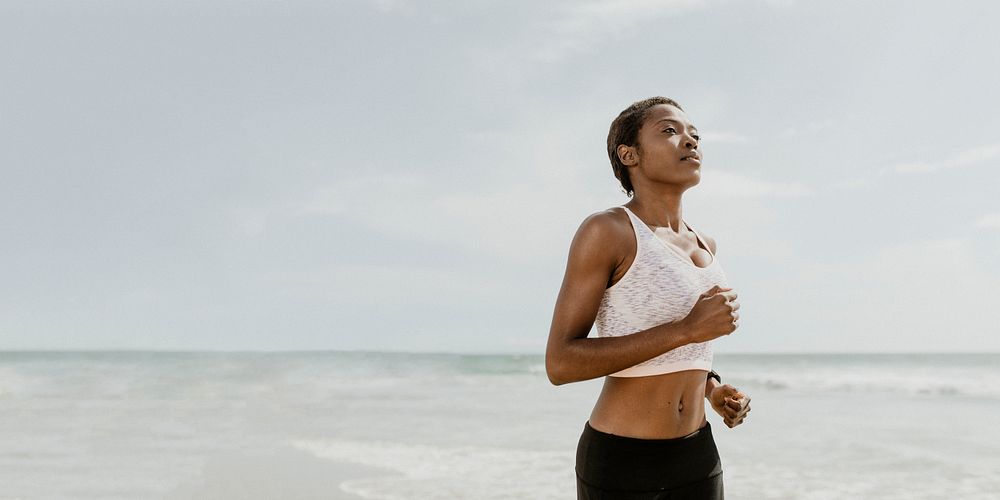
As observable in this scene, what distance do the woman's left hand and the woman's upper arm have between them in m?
0.53

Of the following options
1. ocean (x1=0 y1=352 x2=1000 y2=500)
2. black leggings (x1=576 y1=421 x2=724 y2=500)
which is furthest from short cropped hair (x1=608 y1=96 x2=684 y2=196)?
ocean (x1=0 y1=352 x2=1000 y2=500)

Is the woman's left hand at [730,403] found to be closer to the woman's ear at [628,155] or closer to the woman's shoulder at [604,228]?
the woman's shoulder at [604,228]

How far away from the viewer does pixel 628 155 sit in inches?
90.7

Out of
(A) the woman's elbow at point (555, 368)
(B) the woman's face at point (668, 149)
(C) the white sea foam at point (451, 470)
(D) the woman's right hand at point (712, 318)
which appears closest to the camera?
(D) the woman's right hand at point (712, 318)

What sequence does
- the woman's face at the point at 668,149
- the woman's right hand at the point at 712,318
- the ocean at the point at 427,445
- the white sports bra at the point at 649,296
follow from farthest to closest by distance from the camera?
the ocean at the point at 427,445 → the woman's face at the point at 668,149 → the white sports bra at the point at 649,296 → the woman's right hand at the point at 712,318

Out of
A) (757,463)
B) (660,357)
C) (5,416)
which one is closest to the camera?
(660,357)

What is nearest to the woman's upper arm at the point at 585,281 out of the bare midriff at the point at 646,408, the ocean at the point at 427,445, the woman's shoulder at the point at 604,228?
the woman's shoulder at the point at 604,228

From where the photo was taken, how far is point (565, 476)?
726 cm

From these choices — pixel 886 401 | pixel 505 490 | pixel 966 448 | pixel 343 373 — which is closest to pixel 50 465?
pixel 505 490

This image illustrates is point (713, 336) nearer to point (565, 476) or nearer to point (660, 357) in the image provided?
point (660, 357)

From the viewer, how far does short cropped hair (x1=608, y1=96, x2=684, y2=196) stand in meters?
2.30

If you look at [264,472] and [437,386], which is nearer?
[264,472]

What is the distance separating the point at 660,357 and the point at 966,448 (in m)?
8.80

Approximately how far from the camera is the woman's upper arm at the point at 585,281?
6.71 ft
